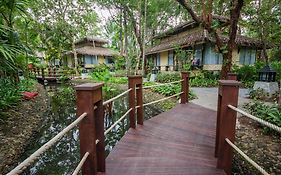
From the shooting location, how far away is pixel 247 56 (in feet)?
50.6

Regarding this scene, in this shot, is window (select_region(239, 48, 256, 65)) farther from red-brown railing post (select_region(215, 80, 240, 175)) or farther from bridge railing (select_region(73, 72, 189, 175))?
bridge railing (select_region(73, 72, 189, 175))

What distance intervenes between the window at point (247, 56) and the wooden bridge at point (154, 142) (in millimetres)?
12736

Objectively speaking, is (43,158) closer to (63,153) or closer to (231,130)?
(63,153)

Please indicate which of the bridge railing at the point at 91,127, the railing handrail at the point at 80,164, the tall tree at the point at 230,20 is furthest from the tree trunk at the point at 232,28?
the railing handrail at the point at 80,164

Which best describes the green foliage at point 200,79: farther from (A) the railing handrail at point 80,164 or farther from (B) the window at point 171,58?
(A) the railing handrail at point 80,164

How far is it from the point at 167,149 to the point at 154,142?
13.0 inches

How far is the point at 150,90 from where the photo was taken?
11.0 metres

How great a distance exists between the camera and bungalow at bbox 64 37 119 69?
2737 cm

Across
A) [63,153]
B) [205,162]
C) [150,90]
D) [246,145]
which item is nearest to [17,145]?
[63,153]

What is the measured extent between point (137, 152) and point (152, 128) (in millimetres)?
1173

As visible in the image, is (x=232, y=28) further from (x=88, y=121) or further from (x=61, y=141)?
(x=88, y=121)

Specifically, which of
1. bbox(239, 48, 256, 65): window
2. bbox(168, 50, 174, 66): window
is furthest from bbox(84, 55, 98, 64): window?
bbox(239, 48, 256, 65): window

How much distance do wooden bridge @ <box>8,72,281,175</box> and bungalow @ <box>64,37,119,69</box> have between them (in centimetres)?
2387

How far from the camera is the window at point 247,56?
1513 centimetres
